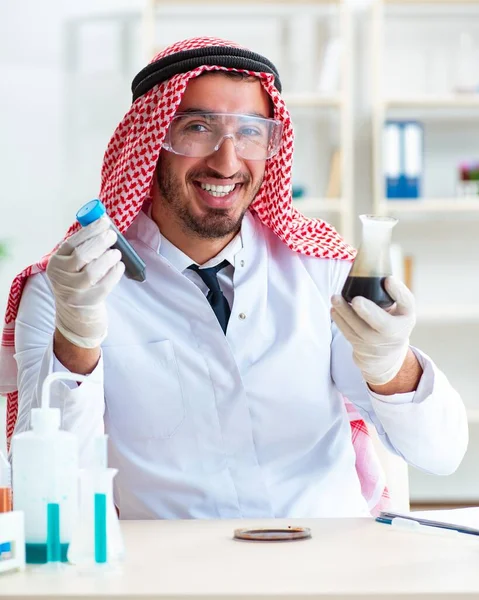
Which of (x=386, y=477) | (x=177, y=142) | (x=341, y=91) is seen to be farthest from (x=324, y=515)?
(x=341, y=91)

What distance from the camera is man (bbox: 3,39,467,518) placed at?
Answer: 1.65 m

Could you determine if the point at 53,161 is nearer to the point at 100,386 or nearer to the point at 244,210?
the point at 244,210

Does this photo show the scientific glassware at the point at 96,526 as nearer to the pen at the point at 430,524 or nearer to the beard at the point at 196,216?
the pen at the point at 430,524

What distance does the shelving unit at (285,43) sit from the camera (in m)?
4.32

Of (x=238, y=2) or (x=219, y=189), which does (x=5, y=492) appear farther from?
(x=238, y=2)

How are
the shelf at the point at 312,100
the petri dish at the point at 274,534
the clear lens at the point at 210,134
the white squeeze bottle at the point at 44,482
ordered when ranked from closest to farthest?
1. the white squeeze bottle at the point at 44,482
2. the petri dish at the point at 274,534
3. the clear lens at the point at 210,134
4. the shelf at the point at 312,100

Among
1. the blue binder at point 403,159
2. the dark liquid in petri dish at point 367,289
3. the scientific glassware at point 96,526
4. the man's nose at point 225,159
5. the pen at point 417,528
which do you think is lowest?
the pen at point 417,528

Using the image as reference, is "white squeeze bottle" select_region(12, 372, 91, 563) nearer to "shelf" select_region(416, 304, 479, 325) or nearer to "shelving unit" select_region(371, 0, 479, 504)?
"shelf" select_region(416, 304, 479, 325)

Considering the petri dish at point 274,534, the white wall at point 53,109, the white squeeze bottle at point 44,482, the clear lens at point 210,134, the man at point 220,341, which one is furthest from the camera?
the white wall at point 53,109

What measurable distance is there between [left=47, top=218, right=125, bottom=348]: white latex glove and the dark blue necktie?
0.33 m

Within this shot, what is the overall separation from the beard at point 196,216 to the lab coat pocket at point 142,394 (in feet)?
0.89

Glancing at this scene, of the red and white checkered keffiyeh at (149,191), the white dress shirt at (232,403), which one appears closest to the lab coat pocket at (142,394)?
the white dress shirt at (232,403)

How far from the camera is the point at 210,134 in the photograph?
74.6 inches

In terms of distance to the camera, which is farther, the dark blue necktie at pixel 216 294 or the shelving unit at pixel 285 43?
the shelving unit at pixel 285 43
